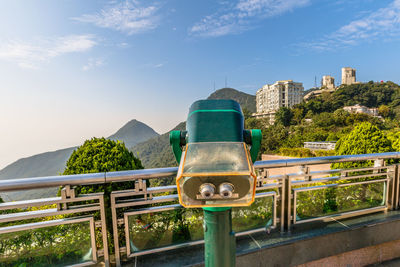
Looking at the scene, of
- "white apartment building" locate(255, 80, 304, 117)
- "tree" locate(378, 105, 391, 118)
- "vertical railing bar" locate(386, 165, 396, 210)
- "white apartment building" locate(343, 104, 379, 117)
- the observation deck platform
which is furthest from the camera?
"white apartment building" locate(255, 80, 304, 117)

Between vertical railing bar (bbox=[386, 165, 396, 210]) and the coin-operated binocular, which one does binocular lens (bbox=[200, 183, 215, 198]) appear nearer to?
the coin-operated binocular

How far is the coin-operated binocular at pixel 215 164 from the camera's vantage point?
2.37 feet

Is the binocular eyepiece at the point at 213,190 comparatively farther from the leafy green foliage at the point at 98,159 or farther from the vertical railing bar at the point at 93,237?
the leafy green foliage at the point at 98,159

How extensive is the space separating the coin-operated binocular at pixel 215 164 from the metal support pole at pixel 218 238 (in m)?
0.28

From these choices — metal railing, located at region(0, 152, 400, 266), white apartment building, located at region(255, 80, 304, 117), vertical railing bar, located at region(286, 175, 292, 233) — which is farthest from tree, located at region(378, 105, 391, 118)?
vertical railing bar, located at region(286, 175, 292, 233)

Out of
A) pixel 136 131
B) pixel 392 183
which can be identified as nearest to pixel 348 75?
pixel 392 183

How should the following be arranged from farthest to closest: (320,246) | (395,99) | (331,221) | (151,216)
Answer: (395,99), (331,221), (320,246), (151,216)

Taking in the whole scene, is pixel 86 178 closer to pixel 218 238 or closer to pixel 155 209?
pixel 155 209

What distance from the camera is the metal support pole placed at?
1.00 meters

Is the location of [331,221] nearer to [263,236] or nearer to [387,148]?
[263,236]

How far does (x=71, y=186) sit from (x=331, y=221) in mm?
2323

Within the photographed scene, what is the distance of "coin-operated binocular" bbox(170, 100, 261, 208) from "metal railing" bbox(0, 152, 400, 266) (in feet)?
2.39

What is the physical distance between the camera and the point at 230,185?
72 centimetres

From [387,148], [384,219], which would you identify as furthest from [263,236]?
[387,148]
